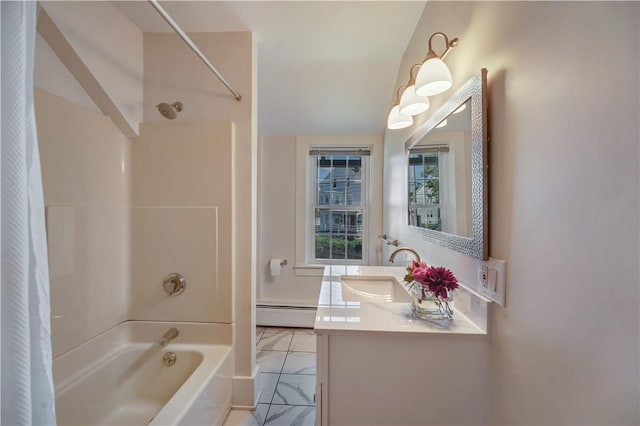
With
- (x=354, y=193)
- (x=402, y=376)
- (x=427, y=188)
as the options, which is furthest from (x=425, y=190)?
(x=354, y=193)

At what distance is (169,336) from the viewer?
155cm

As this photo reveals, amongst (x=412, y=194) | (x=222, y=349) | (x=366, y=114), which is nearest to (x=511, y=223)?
(x=412, y=194)

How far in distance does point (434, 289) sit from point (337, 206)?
1996 mm

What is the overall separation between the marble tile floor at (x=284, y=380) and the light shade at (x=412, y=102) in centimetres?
183

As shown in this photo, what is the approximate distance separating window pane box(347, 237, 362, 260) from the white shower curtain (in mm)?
2562

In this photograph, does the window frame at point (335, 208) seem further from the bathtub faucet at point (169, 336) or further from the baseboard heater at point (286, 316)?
the bathtub faucet at point (169, 336)

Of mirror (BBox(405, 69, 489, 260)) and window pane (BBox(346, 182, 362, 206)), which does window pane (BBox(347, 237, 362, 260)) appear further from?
mirror (BBox(405, 69, 489, 260))

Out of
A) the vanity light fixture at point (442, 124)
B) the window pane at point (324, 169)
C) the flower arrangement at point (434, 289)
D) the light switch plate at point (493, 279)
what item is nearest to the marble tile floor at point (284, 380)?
the flower arrangement at point (434, 289)

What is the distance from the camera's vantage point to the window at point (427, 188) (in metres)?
1.20

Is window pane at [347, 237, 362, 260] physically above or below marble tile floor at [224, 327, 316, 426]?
above

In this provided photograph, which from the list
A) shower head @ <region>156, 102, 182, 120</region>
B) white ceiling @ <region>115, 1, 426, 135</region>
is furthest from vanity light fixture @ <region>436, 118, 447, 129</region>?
shower head @ <region>156, 102, 182, 120</region>

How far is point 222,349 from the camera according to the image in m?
1.54

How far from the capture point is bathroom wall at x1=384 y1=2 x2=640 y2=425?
0.46m

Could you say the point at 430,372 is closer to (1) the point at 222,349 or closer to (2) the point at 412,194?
(2) the point at 412,194
